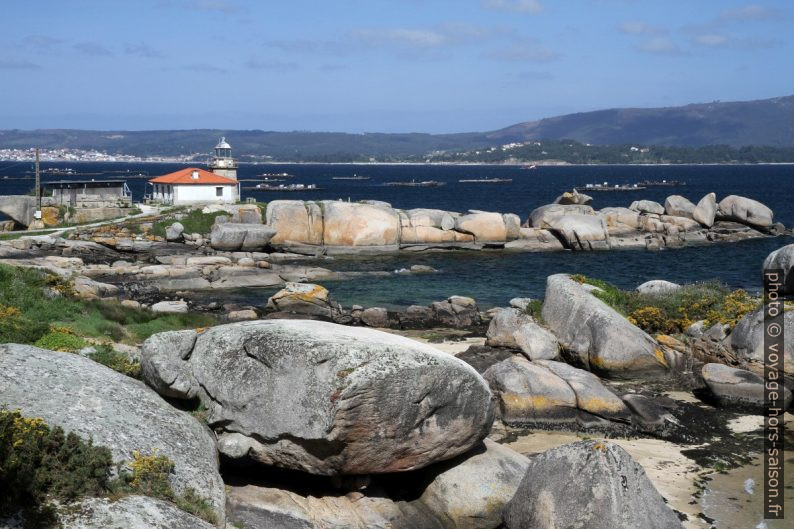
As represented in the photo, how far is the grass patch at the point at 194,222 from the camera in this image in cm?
5480

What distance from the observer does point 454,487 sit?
13531mm

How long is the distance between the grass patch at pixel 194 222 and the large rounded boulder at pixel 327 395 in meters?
42.4

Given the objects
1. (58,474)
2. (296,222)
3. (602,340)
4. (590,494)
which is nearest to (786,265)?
(602,340)

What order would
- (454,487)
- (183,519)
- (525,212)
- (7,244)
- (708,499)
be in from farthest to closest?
(525,212), (7,244), (708,499), (454,487), (183,519)

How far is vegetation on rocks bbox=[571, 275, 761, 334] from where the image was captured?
1058 inches

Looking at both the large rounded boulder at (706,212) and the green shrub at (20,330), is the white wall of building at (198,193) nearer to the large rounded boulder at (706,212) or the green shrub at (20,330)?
the large rounded boulder at (706,212)

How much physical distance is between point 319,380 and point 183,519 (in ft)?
9.29

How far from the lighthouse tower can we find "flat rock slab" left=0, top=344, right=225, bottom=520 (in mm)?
58021

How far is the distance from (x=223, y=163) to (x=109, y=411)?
6007 centimetres

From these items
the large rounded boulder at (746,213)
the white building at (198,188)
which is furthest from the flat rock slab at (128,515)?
the large rounded boulder at (746,213)

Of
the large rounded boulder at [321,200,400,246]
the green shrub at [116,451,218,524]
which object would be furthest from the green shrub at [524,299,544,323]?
the large rounded boulder at [321,200,400,246]

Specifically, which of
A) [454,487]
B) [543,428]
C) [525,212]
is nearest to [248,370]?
[454,487]

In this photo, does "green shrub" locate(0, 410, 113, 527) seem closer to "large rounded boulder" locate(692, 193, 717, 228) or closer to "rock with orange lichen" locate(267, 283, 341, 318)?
"rock with orange lichen" locate(267, 283, 341, 318)

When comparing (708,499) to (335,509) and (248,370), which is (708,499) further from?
(248,370)
